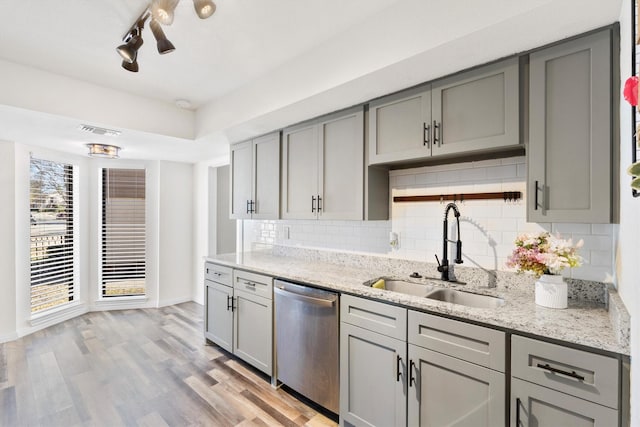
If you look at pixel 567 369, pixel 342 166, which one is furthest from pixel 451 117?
pixel 567 369

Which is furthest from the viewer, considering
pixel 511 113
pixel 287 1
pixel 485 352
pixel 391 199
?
pixel 391 199

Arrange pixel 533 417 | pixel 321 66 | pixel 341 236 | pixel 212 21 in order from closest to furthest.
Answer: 1. pixel 533 417
2. pixel 212 21
3. pixel 321 66
4. pixel 341 236

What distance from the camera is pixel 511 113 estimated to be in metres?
1.60

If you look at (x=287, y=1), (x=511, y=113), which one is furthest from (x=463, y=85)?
(x=287, y=1)

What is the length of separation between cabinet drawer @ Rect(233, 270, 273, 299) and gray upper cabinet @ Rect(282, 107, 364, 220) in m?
0.65

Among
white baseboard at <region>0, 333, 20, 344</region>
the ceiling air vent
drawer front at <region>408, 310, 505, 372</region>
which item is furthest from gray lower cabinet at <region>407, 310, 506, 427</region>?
white baseboard at <region>0, 333, 20, 344</region>

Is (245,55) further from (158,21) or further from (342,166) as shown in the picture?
(342,166)

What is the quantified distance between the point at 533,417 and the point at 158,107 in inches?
150

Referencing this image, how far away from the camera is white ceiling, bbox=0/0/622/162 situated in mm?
1482

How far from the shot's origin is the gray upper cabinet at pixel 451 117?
63.7 inches

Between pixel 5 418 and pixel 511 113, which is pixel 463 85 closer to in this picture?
pixel 511 113

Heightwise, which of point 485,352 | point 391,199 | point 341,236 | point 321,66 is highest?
point 321,66

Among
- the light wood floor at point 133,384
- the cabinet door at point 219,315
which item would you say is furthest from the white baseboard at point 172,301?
the cabinet door at point 219,315

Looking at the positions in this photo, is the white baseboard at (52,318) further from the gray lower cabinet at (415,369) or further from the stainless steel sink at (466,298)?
the stainless steel sink at (466,298)
